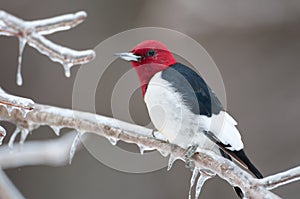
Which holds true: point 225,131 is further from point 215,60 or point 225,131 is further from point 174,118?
point 215,60

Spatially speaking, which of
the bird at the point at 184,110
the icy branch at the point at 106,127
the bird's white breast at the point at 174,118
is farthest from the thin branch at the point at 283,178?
the bird's white breast at the point at 174,118

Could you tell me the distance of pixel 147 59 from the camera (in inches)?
73.9

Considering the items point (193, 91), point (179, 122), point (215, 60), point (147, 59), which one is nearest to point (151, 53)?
point (147, 59)

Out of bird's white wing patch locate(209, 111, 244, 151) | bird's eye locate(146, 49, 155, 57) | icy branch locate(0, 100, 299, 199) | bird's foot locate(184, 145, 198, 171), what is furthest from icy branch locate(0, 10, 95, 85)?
bird's eye locate(146, 49, 155, 57)

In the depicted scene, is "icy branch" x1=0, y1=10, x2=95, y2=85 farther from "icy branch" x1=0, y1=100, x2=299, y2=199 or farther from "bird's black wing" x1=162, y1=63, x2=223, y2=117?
"bird's black wing" x1=162, y1=63, x2=223, y2=117

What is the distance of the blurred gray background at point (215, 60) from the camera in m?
3.39

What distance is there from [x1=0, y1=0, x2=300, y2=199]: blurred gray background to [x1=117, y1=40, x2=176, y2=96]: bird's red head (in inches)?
61.9

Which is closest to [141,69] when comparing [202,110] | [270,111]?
[202,110]

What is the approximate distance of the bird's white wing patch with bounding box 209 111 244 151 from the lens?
1.62 metres

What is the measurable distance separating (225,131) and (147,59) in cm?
40

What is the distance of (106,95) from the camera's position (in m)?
3.56

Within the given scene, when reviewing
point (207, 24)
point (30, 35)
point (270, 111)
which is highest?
point (30, 35)

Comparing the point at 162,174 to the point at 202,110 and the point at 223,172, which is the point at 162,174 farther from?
the point at 223,172

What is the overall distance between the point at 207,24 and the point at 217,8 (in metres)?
0.13
